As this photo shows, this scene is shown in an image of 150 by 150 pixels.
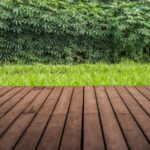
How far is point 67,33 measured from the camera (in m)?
10.2

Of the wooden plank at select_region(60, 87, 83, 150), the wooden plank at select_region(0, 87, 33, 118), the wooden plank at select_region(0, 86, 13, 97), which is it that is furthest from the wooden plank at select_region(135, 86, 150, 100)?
the wooden plank at select_region(0, 86, 13, 97)

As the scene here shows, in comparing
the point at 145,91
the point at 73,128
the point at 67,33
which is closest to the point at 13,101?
the point at 73,128

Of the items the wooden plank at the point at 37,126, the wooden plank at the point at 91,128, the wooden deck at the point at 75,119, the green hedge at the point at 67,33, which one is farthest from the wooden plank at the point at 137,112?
the green hedge at the point at 67,33

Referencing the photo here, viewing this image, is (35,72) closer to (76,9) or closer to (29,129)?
(76,9)

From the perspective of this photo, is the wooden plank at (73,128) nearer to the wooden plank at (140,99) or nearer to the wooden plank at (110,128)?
the wooden plank at (110,128)

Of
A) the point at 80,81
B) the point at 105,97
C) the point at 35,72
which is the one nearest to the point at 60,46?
the point at 35,72

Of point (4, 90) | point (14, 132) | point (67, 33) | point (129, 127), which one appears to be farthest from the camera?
point (67, 33)

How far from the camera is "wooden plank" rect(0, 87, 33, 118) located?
380 cm

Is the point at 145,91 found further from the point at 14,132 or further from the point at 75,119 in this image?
the point at 14,132

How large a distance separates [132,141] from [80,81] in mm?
4042

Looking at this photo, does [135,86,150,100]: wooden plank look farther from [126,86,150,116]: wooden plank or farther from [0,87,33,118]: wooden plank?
[0,87,33,118]: wooden plank

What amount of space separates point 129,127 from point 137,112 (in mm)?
631

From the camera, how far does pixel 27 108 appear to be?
388 cm

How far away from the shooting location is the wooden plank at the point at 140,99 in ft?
12.7
